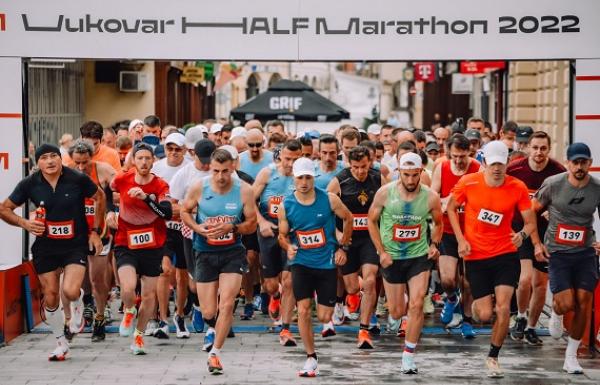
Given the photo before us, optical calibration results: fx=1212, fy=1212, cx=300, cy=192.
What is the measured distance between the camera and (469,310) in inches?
513

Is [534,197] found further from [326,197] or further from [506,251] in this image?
[326,197]

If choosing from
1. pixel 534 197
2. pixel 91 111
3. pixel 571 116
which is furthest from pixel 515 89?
pixel 534 197

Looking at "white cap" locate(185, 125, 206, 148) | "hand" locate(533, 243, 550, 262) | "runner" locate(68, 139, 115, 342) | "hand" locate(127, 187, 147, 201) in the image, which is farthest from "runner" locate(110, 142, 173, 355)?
"hand" locate(533, 243, 550, 262)

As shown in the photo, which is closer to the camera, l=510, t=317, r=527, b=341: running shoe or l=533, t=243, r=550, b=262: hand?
l=533, t=243, r=550, b=262: hand

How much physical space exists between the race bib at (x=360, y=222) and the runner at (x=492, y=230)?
4.50ft

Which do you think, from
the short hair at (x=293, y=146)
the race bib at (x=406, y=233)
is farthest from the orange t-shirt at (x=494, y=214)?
the short hair at (x=293, y=146)

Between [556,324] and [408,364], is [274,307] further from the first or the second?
[556,324]

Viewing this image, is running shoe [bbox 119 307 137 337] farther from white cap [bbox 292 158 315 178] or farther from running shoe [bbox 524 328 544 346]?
running shoe [bbox 524 328 544 346]

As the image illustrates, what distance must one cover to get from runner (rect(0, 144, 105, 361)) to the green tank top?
2831 millimetres

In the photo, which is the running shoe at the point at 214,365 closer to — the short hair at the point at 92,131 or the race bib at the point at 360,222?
the race bib at the point at 360,222

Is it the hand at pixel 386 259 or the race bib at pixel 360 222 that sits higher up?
the race bib at pixel 360 222

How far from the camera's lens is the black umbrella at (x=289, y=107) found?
89.9 feet

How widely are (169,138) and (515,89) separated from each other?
1847cm

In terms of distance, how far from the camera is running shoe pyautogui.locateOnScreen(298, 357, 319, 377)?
10672mm
